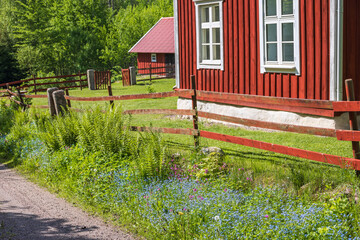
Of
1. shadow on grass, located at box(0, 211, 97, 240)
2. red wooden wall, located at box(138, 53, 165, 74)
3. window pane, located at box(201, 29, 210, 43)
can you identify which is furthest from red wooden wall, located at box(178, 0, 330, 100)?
red wooden wall, located at box(138, 53, 165, 74)

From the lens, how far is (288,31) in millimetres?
10625

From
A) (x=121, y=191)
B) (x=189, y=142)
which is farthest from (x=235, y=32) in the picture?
(x=121, y=191)

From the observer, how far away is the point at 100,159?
8039 millimetres

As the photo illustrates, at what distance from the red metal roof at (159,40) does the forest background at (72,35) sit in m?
7.34

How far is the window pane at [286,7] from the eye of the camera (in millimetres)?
10489

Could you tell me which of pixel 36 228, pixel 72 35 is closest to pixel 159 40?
pixel 72 35

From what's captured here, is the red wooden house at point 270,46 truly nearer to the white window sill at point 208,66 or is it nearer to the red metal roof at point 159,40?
the white window sill at point 208,66

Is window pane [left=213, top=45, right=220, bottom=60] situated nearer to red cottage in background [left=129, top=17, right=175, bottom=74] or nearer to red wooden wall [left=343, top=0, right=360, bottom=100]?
red wooden wall [left=343, top=0, right=360, bottom=100]

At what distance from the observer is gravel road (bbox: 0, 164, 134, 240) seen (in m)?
6.06

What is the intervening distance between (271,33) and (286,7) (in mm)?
714

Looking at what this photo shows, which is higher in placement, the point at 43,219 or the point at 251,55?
the point at 251,55

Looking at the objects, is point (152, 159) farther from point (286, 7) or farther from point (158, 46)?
point (158, 46)

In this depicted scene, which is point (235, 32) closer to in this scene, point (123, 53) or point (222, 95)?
point (222, 95)

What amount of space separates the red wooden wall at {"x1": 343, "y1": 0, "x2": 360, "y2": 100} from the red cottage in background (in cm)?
2992
